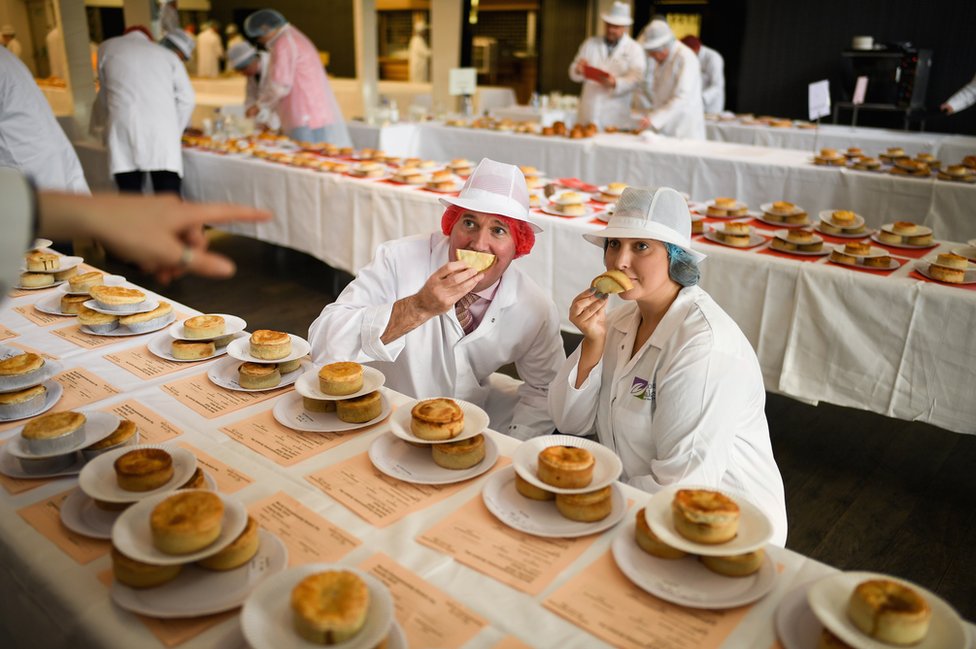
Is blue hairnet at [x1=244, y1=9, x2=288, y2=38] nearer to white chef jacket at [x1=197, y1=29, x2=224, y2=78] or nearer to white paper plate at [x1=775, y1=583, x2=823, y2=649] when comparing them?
white paper plate at [x1=775, y1=583, x2=823, y2=649]

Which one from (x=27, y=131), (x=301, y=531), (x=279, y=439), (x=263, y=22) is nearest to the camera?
(x=301, y=531)

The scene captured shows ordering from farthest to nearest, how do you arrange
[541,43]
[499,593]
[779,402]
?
[541,43] → [779,402] → [499,593]

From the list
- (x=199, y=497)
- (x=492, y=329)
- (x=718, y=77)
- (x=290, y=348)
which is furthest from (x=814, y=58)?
(x=199, y=497)

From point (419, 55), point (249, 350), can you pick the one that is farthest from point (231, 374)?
point (419, 55)

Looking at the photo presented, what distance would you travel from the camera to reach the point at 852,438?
3.28m

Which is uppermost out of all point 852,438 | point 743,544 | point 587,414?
point 743,544

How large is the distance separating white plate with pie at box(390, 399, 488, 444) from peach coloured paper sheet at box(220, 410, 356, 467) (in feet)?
0.42

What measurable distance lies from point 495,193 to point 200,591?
1.36m

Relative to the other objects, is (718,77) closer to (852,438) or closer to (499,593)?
(852,438)

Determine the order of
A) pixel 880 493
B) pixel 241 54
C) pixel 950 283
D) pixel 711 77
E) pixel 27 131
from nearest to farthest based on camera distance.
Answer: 1. pixel 950 283
2. pixel 880 493
3. pixel 27 131
4. pixel 241 54
5. pixel 711 77

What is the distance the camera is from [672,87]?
6348 millimetres

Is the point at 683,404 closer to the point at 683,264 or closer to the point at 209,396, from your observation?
the point at 683,264

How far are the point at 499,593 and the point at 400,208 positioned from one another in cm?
334

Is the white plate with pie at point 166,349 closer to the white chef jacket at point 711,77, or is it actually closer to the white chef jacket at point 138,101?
the white chef jacket at point 138,101
